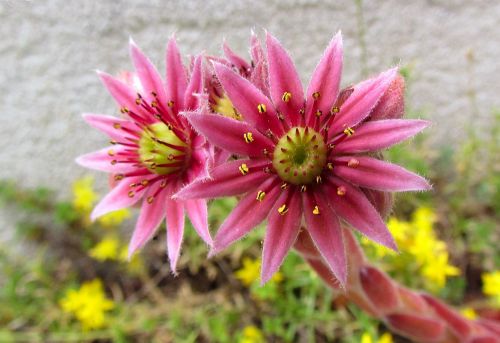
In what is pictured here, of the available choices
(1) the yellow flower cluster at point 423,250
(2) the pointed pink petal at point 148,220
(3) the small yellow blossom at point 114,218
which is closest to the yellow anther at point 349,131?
(2) the pointed pink petal at point 148,220

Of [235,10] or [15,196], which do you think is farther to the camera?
[15,196]

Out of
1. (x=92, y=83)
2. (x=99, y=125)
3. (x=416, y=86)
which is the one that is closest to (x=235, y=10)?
(x=92, y=83)

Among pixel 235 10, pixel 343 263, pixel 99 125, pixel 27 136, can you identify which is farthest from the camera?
pixel 27 136

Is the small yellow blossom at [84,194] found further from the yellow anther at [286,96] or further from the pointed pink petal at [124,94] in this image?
the yellow anther at [286,96]

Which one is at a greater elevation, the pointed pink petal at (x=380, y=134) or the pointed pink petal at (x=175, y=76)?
the pointed pink petal at (x=175, y=76)

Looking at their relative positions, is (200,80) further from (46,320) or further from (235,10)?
(46,320)

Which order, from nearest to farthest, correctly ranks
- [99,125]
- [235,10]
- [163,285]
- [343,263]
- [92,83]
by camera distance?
[343,263], [99,125], [235,10], [92,83], [163,285]

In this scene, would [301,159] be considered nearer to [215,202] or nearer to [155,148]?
[155,148]

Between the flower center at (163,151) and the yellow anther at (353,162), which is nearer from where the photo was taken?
the yellow anther at (353,162)
